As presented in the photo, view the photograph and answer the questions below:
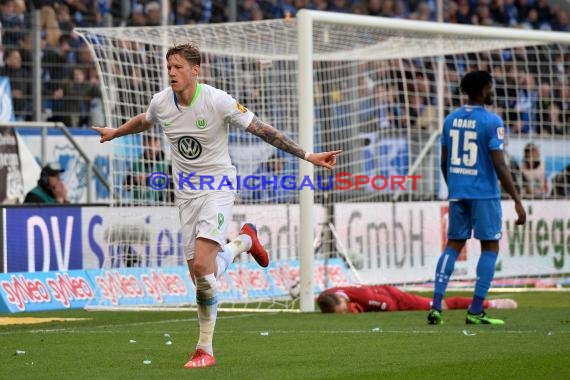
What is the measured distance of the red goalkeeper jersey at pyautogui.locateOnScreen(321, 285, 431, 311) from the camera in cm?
1384

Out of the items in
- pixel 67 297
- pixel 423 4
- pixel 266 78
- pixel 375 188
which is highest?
pixel 423 4

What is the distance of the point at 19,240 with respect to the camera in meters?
15.4

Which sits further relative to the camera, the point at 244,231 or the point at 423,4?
→ the point at 423,4

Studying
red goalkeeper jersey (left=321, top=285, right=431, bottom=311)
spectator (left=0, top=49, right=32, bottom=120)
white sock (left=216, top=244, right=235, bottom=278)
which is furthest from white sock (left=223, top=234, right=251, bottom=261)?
spectator (left=0, top=49, right=32, bottom=120)

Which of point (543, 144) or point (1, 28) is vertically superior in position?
point (1, 28)

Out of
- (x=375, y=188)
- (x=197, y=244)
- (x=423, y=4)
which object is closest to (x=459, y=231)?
(x=197, y=244)

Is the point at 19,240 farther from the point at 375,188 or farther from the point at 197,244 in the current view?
the point at 197,244

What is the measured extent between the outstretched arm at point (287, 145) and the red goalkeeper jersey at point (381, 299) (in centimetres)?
517

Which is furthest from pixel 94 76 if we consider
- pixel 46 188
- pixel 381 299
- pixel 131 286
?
pixel 381 299

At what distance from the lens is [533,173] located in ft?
66.8

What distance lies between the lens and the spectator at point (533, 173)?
20.0 meters

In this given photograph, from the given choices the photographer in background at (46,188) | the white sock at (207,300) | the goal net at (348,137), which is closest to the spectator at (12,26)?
the photographer in background at (46,188)

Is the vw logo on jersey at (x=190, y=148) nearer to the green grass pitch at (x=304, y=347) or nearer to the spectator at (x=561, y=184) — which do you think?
the green grass pitch at (x=304, y=347)

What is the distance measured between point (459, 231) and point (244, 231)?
8.67 ft
